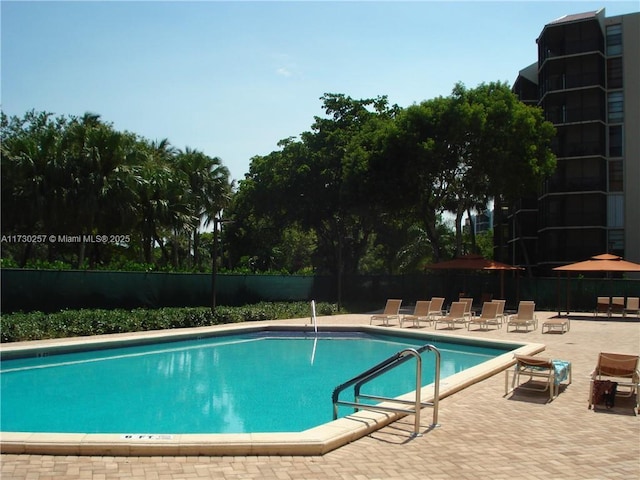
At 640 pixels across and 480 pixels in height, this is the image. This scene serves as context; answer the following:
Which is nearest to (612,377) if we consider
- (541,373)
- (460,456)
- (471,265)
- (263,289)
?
(541,373)

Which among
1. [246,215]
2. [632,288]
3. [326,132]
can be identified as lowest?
[632,288]

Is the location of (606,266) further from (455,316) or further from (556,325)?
(455,316)

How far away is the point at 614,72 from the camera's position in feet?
132

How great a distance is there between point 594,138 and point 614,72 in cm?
469

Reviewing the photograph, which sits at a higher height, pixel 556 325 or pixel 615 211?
pixel 615 211

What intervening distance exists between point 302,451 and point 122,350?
10997mm

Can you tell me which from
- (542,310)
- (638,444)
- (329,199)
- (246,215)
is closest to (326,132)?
(329,199)

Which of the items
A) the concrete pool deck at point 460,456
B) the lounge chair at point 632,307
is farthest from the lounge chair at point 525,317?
the concrete pool deck at point 460,456

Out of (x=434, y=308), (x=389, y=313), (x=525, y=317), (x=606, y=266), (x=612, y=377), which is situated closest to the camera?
(x=612, y=377)

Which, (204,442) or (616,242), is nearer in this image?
(204,442)

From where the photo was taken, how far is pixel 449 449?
6.31 metres

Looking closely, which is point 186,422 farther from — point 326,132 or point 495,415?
point 326,132

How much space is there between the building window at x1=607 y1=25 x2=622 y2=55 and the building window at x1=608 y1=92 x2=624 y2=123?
2.75 m

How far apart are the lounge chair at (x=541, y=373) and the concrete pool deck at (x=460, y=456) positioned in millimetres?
360
